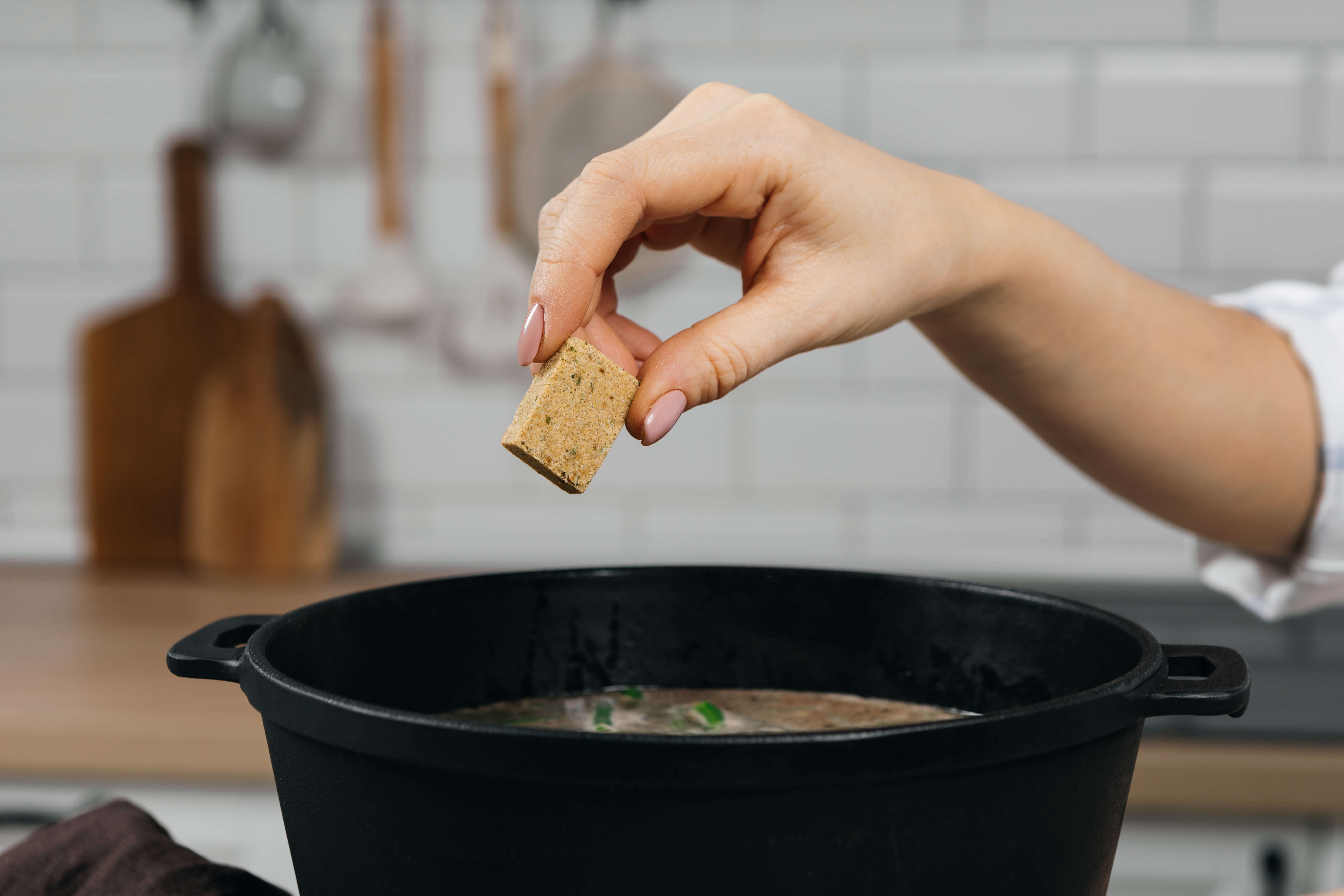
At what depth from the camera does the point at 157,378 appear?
1662 millimetres

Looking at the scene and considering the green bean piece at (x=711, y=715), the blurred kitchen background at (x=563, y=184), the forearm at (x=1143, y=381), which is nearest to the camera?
the green bean piece at (x=711, y=715)

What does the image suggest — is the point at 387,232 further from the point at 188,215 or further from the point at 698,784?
the point at 698,784

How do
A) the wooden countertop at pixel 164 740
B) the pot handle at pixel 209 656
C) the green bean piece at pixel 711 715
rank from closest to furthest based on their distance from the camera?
the pot handle at pixel 209 656 → the green bean piece at pixel 711 715 → the wooden countertop at pixel 164 740

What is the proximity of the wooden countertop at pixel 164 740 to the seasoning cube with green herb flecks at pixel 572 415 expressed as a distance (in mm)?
742

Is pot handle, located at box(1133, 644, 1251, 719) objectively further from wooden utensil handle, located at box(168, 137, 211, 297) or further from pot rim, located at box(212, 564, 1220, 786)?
wooden utensil handle, located at box(168, 137, 211, 297)

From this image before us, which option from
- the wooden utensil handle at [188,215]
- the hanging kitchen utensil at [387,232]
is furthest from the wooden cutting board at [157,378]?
the hanging kitchen utensil at [387,232]

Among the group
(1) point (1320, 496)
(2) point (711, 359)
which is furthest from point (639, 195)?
(1) point (1320, 496)

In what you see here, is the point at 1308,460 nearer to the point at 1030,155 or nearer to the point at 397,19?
the point at 1030,155

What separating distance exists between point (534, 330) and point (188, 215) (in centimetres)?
139

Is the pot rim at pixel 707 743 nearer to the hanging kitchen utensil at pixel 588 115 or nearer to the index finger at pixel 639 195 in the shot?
the index finger at pixel 639 195

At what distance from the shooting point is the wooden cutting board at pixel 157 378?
1.66m

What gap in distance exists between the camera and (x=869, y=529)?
1.67m

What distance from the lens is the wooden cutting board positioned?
1.66 meters

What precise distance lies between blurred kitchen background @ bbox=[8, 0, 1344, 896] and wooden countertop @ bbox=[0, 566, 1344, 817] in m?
0.15
